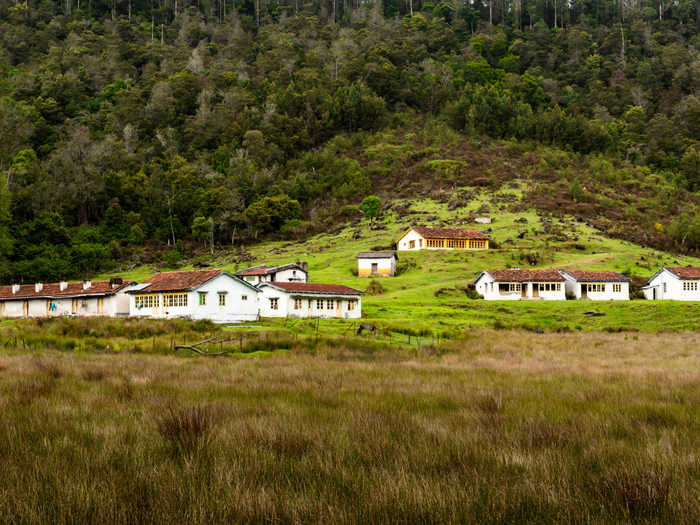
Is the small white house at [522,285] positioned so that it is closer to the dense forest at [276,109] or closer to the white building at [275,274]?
the white building at [275,274]

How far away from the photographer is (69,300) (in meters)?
45.8

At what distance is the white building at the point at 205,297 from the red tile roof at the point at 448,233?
35869 millimetres

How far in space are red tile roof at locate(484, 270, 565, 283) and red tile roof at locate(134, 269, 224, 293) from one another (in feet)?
91.5

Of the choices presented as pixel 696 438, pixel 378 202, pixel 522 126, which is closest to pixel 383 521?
pixel 696 438

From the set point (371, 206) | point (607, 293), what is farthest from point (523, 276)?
point (371, 206)

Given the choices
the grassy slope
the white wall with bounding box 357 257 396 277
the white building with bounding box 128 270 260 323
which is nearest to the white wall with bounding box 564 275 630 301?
the grassy slope

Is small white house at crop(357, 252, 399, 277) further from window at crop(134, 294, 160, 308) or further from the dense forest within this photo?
the dense forest

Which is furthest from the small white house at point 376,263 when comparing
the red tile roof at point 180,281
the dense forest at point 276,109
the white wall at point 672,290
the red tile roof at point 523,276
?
the dense forest at point 276,109

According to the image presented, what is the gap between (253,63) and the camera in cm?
15150

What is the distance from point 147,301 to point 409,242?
40196 millimetres

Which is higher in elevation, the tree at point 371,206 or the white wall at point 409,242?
the tree at point 371,206

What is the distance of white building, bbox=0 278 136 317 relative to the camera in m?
44.7

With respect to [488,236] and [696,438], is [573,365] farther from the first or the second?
[488,236]

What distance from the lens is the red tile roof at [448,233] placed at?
71125 millimetres
